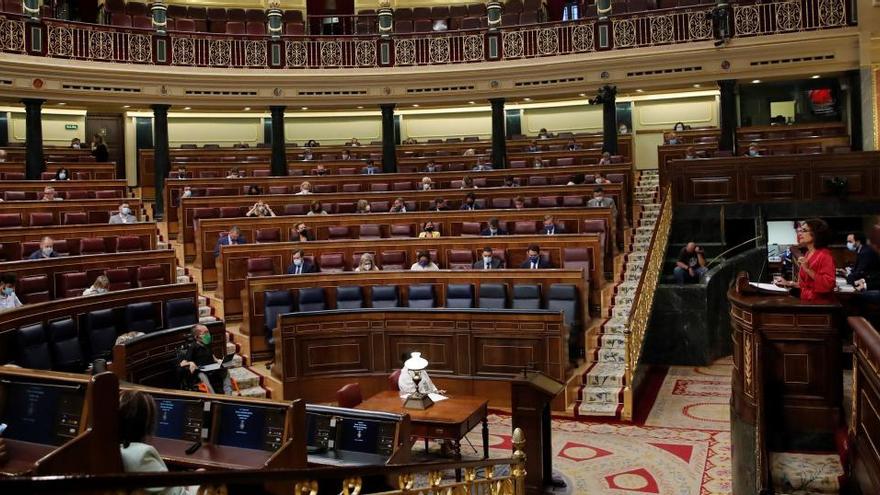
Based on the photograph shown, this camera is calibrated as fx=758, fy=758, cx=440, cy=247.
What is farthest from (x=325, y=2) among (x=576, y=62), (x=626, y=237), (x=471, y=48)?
(x=626, y=237)

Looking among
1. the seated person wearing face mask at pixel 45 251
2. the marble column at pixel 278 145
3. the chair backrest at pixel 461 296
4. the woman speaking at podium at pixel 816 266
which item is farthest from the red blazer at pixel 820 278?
the marble column at pixel 278 145

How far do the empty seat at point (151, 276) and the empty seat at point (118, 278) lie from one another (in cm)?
16

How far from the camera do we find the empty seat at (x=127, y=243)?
→ 9.58 meters

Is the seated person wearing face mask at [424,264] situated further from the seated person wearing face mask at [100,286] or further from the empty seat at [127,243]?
the empty seat at [127,243]

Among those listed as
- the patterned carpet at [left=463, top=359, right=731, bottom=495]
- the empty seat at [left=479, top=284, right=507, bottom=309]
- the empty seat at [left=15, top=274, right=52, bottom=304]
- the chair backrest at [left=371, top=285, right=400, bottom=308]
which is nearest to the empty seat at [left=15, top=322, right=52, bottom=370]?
the empty seat at [left=15, top=274, right=52, bottom=304]

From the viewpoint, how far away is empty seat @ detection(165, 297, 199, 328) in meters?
7.72

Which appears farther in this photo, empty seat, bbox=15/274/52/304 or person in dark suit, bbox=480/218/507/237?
person in dark suit, bbox=480/218/507/237

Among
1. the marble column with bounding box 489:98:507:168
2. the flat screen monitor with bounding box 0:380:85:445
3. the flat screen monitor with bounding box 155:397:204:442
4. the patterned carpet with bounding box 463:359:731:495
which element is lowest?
the patterned carpet with bounding box 463:359:731:495

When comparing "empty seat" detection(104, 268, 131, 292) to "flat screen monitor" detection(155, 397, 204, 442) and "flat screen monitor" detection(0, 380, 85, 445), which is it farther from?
"flat screen monitor" detection(0, 380, 85, 445)

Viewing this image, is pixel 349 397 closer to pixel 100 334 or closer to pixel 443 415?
pixel 443 415

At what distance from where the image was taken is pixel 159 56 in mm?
14266

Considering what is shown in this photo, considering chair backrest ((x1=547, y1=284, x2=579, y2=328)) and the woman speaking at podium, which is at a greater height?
the woman speaking at podium

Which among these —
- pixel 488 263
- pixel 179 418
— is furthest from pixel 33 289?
pixel 488 263

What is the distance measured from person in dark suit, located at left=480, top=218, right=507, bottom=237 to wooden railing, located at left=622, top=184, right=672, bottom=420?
1.97m
